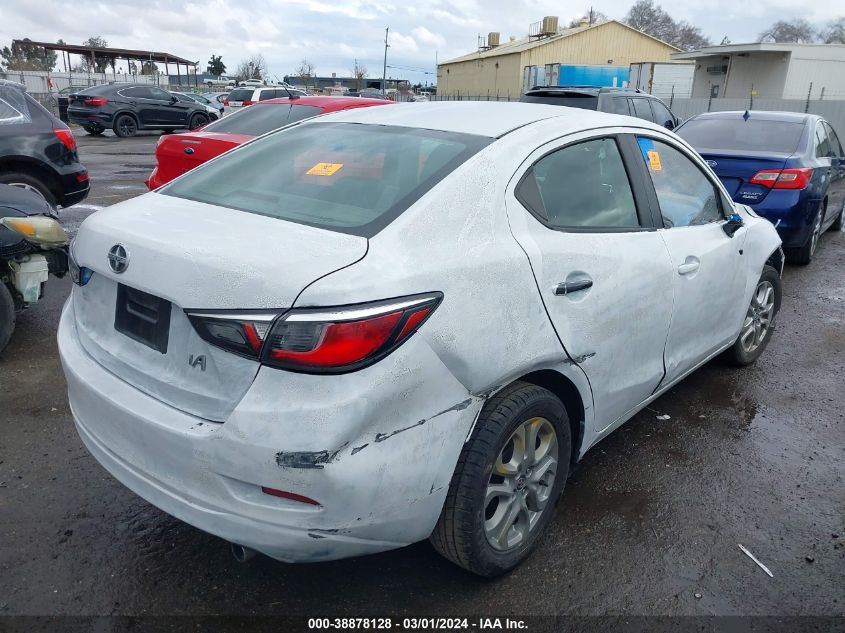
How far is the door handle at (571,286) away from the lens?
2463 mm

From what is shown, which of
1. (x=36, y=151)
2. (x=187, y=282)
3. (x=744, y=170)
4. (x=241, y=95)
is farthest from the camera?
(x=241, y=95)

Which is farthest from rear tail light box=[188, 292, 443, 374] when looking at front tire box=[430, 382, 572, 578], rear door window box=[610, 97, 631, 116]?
rear door window box=[610, 97, 631, 116]

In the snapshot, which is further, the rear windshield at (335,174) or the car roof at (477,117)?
the car roof at (477,117)

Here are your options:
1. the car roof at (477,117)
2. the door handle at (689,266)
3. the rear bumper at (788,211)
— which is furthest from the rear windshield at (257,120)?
the door handle at (689,266)

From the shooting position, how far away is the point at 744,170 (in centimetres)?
676

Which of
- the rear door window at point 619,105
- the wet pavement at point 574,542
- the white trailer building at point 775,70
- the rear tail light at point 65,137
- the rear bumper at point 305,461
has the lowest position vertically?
the wet pavement at point 574,542

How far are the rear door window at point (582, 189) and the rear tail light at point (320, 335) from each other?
2.74 ft

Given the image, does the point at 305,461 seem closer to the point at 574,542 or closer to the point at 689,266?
the point at 574,542

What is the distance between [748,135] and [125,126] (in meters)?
20.4

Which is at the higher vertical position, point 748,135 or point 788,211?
point 748,135

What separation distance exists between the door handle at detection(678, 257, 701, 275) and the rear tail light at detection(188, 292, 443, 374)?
1771 mm

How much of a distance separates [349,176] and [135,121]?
74.2 ft

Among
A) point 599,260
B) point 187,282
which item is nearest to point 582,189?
point 599,260

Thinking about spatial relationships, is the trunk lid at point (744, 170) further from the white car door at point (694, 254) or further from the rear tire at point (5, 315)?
the rear tire at point (5, 315)
